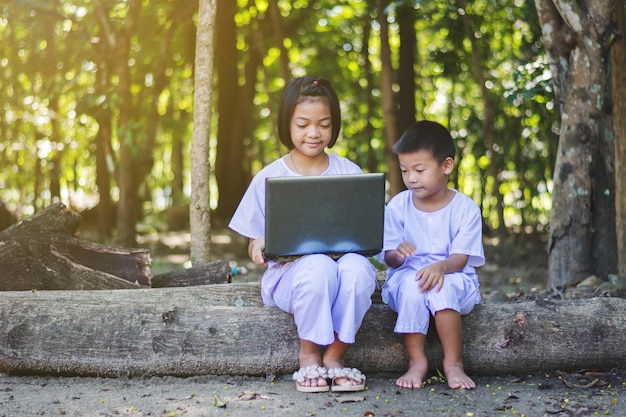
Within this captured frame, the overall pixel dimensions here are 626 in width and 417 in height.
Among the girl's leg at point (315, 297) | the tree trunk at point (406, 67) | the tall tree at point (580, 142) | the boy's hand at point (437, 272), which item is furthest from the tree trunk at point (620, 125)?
the tree trunk at point (406, 67)

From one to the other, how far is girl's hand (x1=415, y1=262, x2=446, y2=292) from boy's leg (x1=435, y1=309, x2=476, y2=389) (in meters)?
0.13

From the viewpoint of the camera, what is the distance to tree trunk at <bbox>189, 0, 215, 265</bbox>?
560 cm

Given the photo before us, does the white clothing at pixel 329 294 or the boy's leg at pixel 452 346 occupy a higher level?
the white clothing at pixel 329 294

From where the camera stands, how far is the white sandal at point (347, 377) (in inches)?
151

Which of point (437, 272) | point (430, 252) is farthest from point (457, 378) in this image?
point (430, 252)

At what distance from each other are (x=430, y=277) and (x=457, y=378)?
0.51 metres

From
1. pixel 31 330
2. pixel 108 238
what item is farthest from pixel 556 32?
pixel 108 238

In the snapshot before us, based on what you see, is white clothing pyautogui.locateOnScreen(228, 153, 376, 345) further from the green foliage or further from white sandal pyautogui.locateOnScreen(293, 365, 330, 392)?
the green foliage

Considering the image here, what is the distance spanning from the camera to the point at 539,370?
14.0 ft

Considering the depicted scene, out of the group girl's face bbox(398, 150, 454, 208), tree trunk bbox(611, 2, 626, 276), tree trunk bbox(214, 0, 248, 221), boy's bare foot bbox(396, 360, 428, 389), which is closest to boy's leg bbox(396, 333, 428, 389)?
boy's bare foot bbox(396, 360, 428, 389)

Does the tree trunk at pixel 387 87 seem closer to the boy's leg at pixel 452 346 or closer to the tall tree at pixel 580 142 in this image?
the tall tree at pixel 580 142

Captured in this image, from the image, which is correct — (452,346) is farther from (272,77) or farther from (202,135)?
(272,77)

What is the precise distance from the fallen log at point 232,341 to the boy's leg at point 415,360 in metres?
0.14

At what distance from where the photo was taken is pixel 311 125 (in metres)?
4.14
